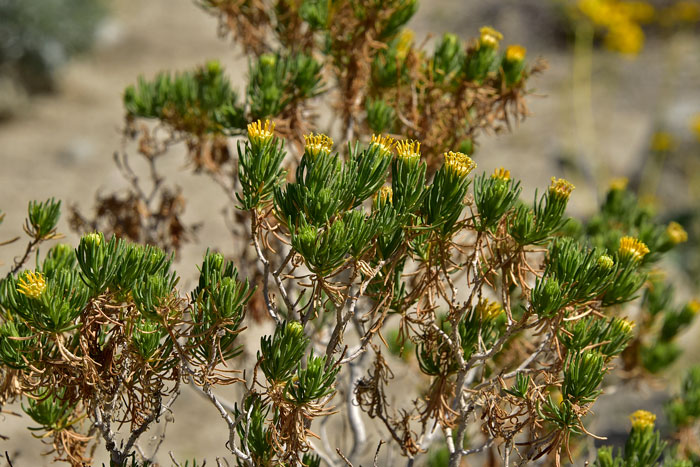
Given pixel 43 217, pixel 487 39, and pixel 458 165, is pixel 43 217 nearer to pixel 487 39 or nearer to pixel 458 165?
pixel 458 165

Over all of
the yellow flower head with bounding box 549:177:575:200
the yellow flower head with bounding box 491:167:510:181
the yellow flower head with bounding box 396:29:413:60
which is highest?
the yellow flower head with bounding box 396:29:413:60

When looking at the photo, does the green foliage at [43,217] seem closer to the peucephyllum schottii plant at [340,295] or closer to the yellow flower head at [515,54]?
the peucephyllum schottii plant at [340,295]

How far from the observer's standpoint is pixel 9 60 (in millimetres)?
9266

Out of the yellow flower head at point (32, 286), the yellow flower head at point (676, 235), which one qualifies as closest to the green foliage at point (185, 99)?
the yellow flower head at point (32, 286)

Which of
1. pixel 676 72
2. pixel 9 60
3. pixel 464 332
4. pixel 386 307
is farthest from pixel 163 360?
pixel 676 72

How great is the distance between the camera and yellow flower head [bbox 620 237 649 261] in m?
1.64

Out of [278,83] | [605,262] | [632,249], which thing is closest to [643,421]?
[632,249]

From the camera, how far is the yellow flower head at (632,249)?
1.64 meters

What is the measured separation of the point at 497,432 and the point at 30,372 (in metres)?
1.04

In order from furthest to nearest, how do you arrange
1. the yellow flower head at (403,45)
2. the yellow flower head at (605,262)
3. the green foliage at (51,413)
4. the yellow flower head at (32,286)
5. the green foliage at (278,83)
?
the yellow flower head at (403,45), the green foliage at (278,83), the green foliage at (51,413), the yellow flower head at (605,262), the yellow flower head at (32,286)

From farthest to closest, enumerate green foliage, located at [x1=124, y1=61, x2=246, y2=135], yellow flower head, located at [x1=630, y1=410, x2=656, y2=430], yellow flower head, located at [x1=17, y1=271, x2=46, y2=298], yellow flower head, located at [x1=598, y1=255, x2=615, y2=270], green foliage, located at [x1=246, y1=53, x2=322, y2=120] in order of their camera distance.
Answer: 1. green foliage, located at [x1=124, y1=61, x2=246, y2=135]
2. green foliage, located at [x1=246, y1=53, x2=322, y2=120]
3. yellow flower head, located at [x1=630, y1=410, x2=656, y2=430]
4. yellow flower head, located at [x1=598, y1=255, x2=615, y2=270]
5. yellow flower head, located at [x1=17, y1=271, x2=46, y2=298]

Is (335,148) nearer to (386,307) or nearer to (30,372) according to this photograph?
(386,307)

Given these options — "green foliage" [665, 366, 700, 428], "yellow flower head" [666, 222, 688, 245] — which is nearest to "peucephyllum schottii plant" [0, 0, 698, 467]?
"yellow flower head" [666, 222, 688, 245]

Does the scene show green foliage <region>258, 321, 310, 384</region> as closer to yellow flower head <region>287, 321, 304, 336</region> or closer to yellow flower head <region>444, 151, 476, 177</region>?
yellow flower head <region>287, 321, 304, 336</region>
